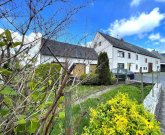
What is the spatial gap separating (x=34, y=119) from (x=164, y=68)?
90074 millimetres

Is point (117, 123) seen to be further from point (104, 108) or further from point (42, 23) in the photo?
point (42, 23)

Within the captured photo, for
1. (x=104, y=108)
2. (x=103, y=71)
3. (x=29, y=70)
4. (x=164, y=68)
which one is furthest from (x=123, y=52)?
(x=29, y=70)

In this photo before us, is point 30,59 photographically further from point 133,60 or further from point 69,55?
point 133,60

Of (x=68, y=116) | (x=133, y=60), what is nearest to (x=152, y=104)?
(x=68, y=116)

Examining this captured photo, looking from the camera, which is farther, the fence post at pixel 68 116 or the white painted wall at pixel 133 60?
the white painted wall at pixel 133 60

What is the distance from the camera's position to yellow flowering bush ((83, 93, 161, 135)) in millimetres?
4773

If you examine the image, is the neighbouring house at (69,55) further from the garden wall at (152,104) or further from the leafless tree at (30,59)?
the garden wall at (152,104)

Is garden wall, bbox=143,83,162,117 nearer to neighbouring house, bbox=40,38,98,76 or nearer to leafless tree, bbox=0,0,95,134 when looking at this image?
neighbouring house, bbox=40,38,98,76

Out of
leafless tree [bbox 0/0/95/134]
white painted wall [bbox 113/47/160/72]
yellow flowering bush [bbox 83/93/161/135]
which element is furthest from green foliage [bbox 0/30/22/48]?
white painted wall [bbox 113/47/160/72]

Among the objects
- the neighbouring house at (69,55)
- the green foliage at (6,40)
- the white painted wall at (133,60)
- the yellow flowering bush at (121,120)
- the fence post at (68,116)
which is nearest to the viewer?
the fence post at (68,116)

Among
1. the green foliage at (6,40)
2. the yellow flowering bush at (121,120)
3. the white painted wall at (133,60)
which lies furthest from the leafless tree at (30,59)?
the white painted wall at (133,60)

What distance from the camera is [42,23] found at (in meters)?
1.96

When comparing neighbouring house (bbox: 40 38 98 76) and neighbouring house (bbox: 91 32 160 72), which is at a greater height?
neighbouring house (bbox: 91 32 160 72)

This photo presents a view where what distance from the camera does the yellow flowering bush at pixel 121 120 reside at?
188 inches
